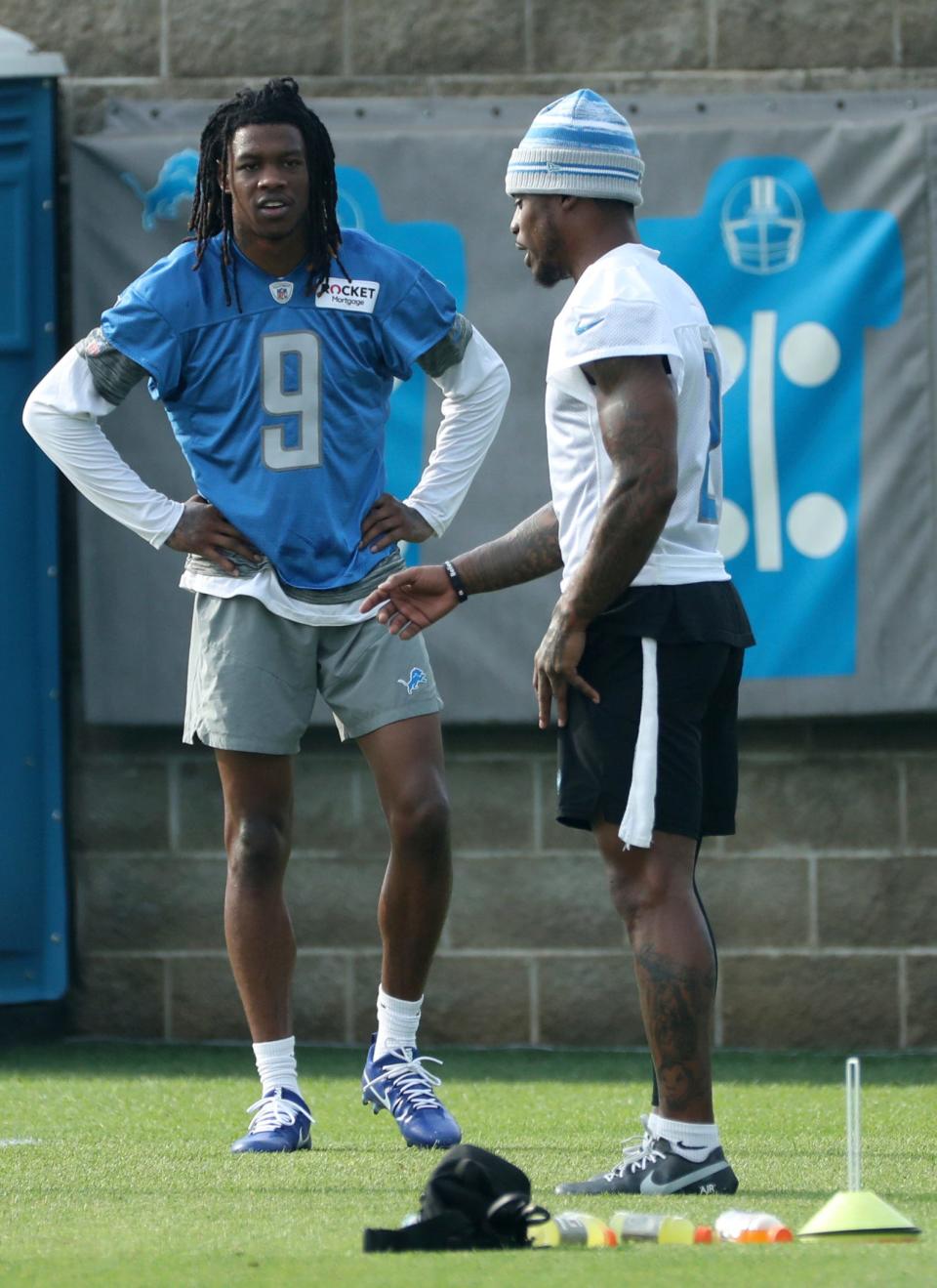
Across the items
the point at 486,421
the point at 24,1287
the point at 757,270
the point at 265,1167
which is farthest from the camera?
the point at 757,270

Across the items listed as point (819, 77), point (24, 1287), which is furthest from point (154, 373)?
point (819, 77)

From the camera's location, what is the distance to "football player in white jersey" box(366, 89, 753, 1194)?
3.23 m

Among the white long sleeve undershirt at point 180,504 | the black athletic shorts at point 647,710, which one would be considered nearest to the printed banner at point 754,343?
the white long sleeve undershirt at point 180,504

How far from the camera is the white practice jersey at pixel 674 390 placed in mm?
3232

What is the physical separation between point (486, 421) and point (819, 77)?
2194 millimetres

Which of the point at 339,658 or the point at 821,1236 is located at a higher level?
the point at 339,658

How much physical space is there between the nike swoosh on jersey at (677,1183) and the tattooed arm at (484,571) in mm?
1036

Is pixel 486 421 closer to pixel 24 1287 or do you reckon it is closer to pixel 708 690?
pixel 708 690

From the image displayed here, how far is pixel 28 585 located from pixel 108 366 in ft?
6.66

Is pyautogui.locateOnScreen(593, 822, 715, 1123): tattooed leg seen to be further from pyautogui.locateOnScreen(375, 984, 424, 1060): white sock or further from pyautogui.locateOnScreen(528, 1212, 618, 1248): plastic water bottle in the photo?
pyautogui.locateOnScreen(375, 984, 424, 1060): white sock

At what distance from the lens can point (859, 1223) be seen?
8.98 ft

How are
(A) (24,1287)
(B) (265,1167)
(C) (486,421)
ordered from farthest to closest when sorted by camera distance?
1. (C) (486,421)
2. (B) (265,1167)
3. (A) (24,1287)

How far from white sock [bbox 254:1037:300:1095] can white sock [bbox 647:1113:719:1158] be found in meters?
1.00

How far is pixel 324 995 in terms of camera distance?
19.8 feet
